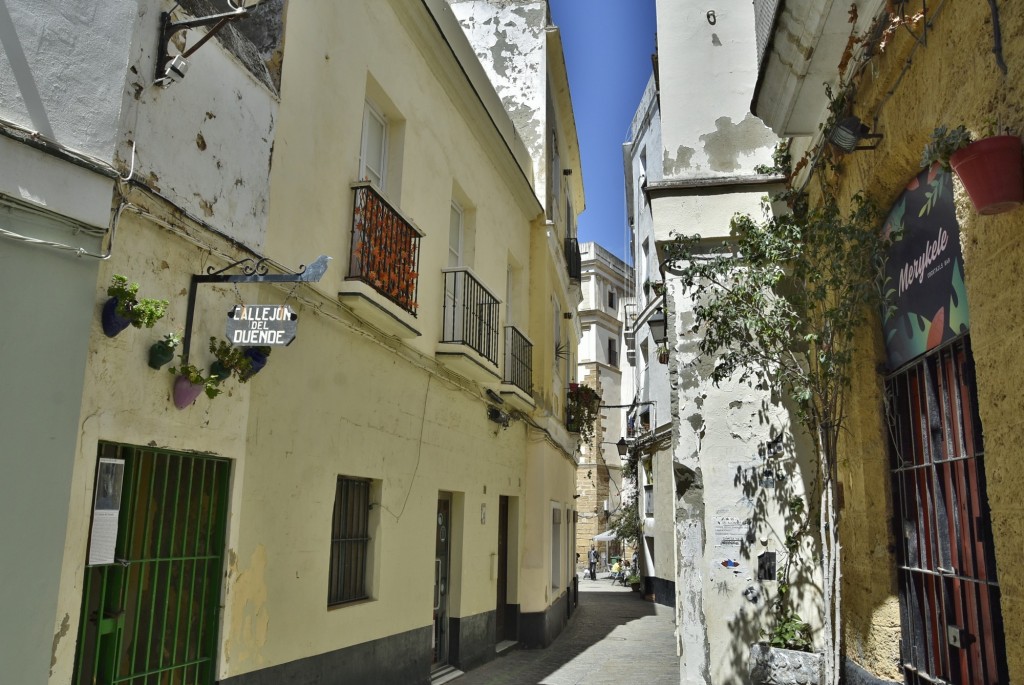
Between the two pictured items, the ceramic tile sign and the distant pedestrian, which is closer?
the ceramic tile sign

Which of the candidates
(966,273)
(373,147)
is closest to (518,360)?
(373,147)

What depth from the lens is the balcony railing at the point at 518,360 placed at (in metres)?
11.8

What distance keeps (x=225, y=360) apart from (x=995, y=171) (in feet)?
13.8

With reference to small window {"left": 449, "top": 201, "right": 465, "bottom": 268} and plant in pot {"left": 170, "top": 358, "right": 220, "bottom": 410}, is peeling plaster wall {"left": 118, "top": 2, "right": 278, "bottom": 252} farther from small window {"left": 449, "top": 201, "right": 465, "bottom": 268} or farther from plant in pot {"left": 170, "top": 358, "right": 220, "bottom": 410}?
small window {"left": 449, "top": 201, "right": 465, "bottom": 268}

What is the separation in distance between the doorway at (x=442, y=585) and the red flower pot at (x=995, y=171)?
23.1 ft

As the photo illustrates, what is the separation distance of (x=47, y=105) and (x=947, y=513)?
556 centimetres

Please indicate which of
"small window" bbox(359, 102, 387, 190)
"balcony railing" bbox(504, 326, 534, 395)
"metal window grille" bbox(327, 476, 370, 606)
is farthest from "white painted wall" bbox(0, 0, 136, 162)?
"balcony railing" bbox(504, 326, 534, 395)

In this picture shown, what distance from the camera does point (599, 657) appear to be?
39.6 ft

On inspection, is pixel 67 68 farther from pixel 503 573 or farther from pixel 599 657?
pixel 599 657

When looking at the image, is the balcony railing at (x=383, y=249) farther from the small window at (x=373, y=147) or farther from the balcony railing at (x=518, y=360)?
the balcony railing at (x=518, y=360)

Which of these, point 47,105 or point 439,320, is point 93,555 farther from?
point 439,320

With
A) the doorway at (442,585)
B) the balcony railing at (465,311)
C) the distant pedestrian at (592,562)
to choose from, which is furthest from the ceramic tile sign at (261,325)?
the distant pedestrian at (592,562)

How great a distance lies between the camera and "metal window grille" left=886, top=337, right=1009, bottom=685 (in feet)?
15.5

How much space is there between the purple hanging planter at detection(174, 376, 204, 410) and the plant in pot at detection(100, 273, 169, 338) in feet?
1.78
